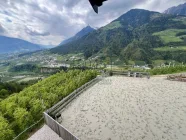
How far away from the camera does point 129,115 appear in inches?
456

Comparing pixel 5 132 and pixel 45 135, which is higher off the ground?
pixel 5 132

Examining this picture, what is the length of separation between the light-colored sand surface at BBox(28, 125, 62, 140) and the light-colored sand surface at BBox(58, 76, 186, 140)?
3.49 ft

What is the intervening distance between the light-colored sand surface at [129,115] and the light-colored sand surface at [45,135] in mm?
1064

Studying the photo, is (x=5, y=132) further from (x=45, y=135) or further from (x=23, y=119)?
(x=45, y=135)

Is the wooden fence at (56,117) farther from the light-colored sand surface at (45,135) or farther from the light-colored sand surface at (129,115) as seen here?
the light-colored sand surface at (129,115)

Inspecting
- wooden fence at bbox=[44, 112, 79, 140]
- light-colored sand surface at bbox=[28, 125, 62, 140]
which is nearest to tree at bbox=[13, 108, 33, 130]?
light-colored sand surface at bbox=[28, 125, 62, 140]

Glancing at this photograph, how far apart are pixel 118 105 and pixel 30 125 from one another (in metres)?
6.95

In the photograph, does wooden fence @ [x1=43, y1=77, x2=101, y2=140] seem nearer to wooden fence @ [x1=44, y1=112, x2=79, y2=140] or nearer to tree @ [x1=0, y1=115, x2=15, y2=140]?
wooden fence @ [x1=44, y1=112, x2=79, y2=140]

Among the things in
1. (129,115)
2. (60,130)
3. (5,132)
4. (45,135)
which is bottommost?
(45,135)

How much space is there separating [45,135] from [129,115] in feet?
18.9

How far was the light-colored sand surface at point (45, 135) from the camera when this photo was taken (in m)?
9.51

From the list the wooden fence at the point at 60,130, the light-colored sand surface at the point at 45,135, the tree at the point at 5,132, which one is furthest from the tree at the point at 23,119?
the wooden fence at the point at 60,130

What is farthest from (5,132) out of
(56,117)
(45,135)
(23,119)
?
(56,117)

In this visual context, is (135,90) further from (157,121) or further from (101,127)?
(101,127)
